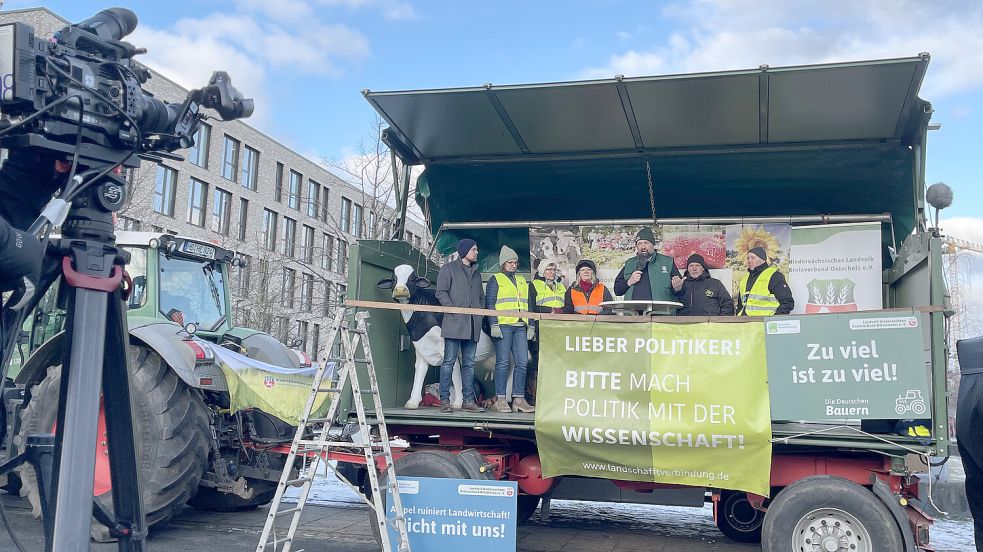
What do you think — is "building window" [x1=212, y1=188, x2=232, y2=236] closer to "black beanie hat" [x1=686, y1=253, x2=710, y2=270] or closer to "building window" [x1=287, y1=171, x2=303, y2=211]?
"building window" [x1=287, y1=171, x2=303, y2=211]

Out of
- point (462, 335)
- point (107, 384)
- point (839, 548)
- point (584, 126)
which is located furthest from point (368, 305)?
point (839, 548)

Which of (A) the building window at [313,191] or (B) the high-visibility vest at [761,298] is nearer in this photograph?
(B) the high-visibility vest at [761,298]

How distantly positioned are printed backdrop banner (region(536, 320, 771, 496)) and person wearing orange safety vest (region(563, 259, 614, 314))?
6.66 ft

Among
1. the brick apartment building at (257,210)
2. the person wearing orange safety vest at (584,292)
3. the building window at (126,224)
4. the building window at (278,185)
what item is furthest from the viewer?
the building window at (278,185)

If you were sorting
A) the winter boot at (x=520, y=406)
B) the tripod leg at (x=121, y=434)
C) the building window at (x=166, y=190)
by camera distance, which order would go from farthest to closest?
the building window at (x=166, y=190)
the winter boot at (x=520, y=406)
the tripod leg at (x=121, y=434)

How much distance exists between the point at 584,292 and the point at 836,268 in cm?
263

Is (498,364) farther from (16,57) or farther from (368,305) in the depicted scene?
(16,57)

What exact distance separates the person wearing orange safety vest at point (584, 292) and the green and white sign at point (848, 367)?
109 inches

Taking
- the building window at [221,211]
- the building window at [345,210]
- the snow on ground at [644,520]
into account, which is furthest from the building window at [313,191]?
the snow on ground at [644,520]

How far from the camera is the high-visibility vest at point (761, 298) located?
766cm

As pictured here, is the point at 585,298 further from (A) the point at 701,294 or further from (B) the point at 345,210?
(B) the point at 345,210

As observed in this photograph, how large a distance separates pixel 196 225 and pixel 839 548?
116 feet

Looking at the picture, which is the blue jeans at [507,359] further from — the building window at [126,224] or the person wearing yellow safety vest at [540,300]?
the building window at [126,224]

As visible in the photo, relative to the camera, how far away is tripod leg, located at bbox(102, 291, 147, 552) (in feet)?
11.1
